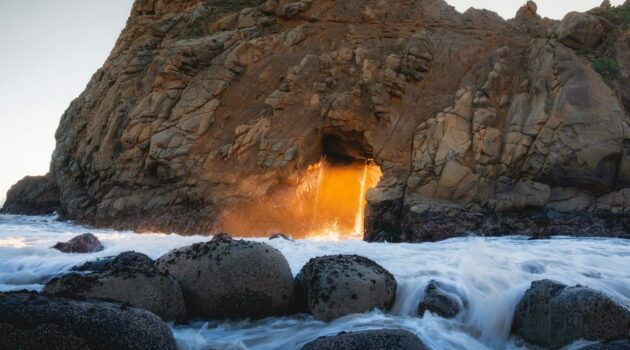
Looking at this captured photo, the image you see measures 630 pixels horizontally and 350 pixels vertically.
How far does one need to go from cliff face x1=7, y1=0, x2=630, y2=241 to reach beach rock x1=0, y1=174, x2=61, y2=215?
402 centimetres

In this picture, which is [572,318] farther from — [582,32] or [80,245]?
[582,32]

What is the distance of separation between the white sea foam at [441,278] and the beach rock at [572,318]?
0.35 m

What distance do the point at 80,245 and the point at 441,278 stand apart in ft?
27.9

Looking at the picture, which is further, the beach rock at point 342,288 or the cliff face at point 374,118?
the cliff face at point 374,118

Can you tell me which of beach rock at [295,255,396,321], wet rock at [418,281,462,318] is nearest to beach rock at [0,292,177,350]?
beach rock at [295,255,396,321]

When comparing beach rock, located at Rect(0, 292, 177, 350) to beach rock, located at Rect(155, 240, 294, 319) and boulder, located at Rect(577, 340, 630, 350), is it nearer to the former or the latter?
beach rock, located at Rect(155, 240, 294, 319)

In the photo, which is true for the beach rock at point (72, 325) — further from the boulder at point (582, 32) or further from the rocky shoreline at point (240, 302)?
the boulder at point (582, 32)

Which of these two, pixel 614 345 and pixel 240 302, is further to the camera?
pixel 240 302

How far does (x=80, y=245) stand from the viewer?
11.5m

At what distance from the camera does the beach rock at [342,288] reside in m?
6.89

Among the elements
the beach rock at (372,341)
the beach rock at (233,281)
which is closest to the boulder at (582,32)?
the beach rock at (233,281)

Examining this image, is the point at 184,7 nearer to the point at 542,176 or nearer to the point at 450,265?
the point at 542,176

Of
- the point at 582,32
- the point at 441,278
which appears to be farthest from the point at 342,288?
the point at 582,32

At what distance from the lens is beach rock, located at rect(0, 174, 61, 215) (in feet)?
100
